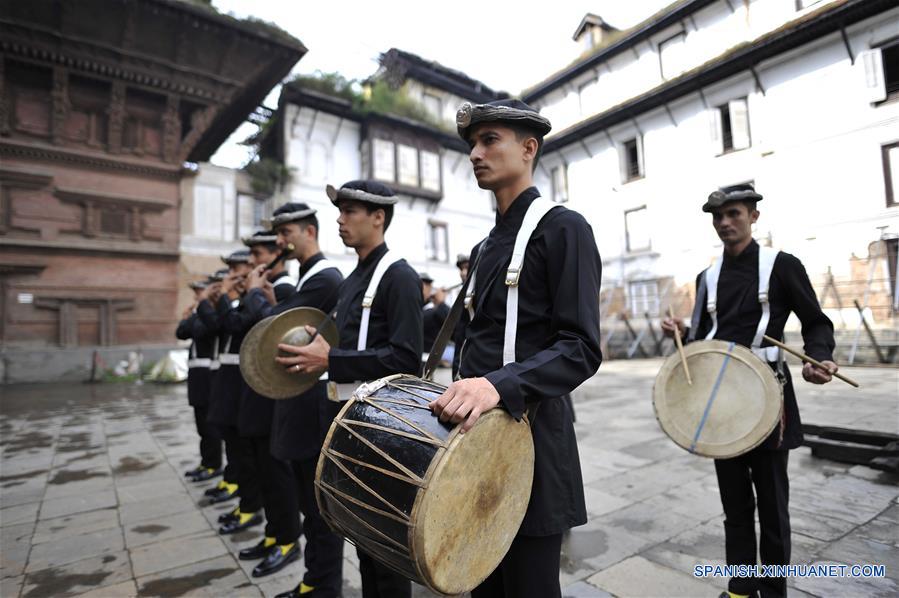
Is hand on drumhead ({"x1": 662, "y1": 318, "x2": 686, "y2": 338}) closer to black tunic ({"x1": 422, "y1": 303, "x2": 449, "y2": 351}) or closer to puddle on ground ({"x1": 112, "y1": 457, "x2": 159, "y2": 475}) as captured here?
black tunic ({"x1": 422, "y1": 303, "x2": 449, "y2": 351})

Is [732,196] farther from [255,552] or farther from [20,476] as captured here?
[20,476]

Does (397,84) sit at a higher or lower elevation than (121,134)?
higher

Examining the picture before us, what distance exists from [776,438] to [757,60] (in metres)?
16.0

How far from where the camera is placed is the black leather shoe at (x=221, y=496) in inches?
165

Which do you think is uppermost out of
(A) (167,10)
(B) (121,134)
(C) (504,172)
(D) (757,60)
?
(A) (167,10)

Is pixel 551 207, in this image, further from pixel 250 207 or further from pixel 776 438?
pixel 250 207

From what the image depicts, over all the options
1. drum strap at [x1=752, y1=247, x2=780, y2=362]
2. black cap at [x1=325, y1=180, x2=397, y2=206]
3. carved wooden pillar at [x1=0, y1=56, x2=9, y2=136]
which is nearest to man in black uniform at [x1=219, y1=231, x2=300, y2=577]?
black cap at [x1=325, y1=180, x2=397, y2=206]

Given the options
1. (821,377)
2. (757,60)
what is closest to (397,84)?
(757,60)

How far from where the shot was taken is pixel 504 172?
1.53 m

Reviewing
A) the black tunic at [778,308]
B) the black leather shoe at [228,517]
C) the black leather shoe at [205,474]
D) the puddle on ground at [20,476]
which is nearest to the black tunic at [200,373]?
the black leather shoe at [205,474]

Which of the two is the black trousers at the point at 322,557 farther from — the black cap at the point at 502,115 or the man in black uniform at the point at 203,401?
the man in black uniform at the point at 203,401

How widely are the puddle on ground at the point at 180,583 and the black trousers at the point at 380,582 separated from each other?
1.36m

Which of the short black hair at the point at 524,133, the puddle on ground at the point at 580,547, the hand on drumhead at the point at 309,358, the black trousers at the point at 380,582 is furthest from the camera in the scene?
the puddle on ground at the point at 580,547

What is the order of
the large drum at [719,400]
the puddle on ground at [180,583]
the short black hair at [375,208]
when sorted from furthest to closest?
the puddle on ground at [180,583]
the short black hair at [375,208]
the large drum at [719,400]
